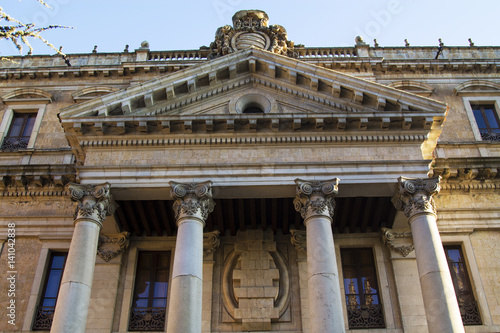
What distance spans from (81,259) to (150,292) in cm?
399

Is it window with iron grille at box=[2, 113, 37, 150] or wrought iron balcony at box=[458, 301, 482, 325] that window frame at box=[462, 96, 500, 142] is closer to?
wrought iron balcony at box=[458, 301, 482, 325]

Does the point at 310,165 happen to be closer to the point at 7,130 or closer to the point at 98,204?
the point at 98,204

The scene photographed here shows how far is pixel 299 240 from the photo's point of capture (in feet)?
56.1

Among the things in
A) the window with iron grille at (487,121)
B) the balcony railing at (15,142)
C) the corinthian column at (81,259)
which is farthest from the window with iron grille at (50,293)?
the window with iron grille at (487,121)

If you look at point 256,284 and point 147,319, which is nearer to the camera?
point 147,319

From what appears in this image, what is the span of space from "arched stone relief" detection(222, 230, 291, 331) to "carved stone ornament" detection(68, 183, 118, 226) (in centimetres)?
468

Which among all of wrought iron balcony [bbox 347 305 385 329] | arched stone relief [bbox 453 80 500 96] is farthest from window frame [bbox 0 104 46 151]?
arched stone relief [bbox 453 80 500 96]

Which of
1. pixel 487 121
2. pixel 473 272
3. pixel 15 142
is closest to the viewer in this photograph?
pixel 473 272

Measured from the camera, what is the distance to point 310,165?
15023 millimetres

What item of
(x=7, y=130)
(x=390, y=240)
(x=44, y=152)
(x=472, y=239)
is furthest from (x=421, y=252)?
(x=7, y=130)

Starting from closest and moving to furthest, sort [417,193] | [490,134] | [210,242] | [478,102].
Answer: [417,193] < [210,242] < [490,134] < [478,102]

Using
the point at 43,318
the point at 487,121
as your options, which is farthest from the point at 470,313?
the point at 43,318

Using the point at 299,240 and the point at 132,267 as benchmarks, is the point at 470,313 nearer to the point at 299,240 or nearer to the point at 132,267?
the point at 299,240

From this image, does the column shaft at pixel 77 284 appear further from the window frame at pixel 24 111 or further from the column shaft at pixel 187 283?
the window frame at pixel 24 111
